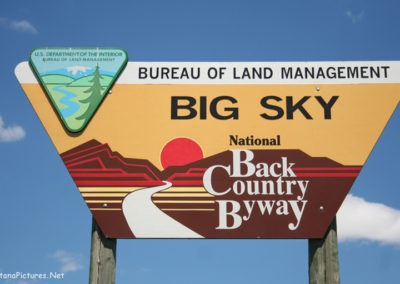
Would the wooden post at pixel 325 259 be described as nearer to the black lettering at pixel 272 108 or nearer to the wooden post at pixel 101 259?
the black lettering at pixel 272 108

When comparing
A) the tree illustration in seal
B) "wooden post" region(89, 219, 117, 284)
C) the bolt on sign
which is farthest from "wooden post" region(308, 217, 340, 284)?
the tree illustration in seal

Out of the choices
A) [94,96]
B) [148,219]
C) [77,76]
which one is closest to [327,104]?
[148,219]

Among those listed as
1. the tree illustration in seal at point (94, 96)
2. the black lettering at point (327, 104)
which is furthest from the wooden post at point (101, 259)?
the black lettering at point (327, 104)

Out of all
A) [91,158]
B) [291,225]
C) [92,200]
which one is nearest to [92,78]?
[91,158]

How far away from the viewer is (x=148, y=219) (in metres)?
4.28

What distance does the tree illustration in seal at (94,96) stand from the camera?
448cm

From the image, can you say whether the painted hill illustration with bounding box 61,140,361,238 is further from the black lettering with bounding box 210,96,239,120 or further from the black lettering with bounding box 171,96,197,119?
the black lettering with bounding box 171,96,197,119

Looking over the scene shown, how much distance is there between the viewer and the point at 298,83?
4.52 m

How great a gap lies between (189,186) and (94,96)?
109cm

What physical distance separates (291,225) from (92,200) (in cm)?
158

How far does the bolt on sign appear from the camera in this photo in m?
4.29

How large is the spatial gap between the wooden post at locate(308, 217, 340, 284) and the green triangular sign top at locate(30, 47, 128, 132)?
2108 mm

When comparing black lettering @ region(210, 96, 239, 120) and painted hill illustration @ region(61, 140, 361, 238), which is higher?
black lettering @ region(210, 96, 239, 120)

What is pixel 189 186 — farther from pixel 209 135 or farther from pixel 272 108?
pixel 272 108
